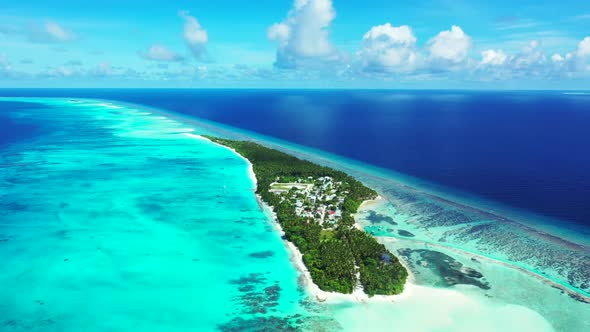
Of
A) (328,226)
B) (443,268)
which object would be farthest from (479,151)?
(443,268)

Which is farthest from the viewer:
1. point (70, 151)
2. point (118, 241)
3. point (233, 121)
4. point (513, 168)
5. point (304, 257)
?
point (233, 121)

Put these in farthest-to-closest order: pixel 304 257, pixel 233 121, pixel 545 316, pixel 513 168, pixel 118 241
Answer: pixel 233 121 < pixel 513 168 < pixel 118 241 < pixel 304 257 < pixel 545 316

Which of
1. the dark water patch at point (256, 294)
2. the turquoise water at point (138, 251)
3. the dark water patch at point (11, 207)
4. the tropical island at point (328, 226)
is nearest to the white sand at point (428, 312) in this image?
the tropical island at point (328, 226)

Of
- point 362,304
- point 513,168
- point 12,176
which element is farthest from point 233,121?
point 362,304

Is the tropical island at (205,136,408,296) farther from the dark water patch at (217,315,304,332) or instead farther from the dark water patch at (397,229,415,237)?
the dark water patch at (397,229,415,237)

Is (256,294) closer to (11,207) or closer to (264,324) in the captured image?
(264,324)

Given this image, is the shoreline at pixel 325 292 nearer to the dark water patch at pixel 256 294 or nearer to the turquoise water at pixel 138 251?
the turquoise water at pixel 138 251

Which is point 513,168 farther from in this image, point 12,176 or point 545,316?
point 12,176
